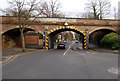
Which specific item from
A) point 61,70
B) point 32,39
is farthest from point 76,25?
point 32,39

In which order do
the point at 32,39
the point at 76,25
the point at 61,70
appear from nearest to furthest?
the point at 61,70 → the point at 76,25 → the point at 32,39

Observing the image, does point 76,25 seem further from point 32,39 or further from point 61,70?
point 32,39

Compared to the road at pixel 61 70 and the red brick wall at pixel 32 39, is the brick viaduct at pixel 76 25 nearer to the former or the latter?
the road at pixel 61 70

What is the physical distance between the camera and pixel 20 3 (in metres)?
14.1

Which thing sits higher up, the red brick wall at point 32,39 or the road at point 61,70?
the red brick wall at point 32,39

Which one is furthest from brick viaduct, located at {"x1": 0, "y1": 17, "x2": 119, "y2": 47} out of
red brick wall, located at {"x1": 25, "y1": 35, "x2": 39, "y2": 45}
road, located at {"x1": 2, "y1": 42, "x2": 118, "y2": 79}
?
red brick wall, located at {"x1": 25, "y1": 35, "x2": 39, "y2": 45}

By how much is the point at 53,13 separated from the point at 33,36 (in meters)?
10.6

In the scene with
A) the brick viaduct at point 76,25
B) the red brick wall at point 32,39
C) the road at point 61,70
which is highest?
the brick viaduct at point 76,25

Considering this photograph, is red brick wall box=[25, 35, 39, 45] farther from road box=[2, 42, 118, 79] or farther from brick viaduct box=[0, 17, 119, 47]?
road box=[2, 42, 118, 79]

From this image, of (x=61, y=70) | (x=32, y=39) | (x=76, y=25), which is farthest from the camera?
(x=32, y=39)

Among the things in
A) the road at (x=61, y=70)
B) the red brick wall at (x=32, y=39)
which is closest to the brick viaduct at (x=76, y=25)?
the road at (x=61, y=70)

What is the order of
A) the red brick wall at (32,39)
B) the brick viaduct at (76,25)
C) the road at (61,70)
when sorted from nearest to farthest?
the road at (61,70) < the brick viaduct at (76,25) < the red brick wall at (32,39)

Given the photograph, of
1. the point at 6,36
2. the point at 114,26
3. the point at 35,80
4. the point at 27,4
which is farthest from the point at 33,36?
the point at 35,80

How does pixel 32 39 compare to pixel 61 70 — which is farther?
pixel 32 39
